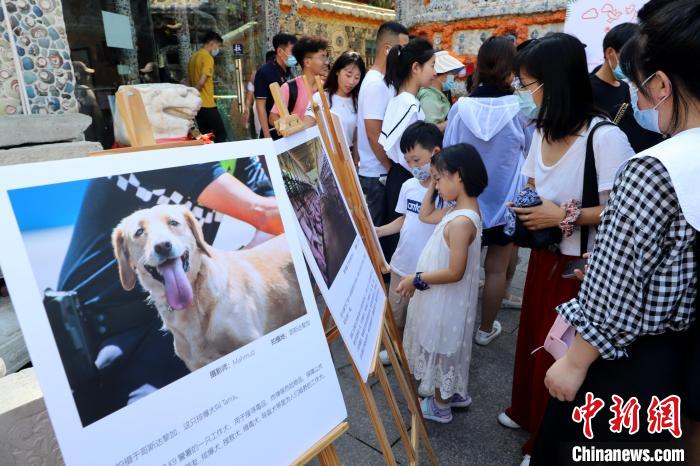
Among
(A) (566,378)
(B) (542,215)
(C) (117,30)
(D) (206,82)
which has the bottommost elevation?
(A) (566,378)

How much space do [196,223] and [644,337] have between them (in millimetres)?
1135

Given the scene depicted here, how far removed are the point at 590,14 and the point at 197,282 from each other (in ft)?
12.7

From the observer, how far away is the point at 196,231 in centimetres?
103

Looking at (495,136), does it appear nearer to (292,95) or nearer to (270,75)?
(292,95)

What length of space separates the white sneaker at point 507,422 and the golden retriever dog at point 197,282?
1.60 meters

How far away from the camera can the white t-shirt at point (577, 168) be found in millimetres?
1645

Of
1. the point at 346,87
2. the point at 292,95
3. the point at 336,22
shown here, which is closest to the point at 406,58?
the point at 346,87

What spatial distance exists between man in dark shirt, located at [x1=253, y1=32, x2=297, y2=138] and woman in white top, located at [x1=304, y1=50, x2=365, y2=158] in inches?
36.1

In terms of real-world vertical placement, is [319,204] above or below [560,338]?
above

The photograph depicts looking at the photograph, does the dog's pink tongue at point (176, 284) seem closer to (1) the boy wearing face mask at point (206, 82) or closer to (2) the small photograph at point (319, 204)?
(2) the small photograph at point (319, 204)

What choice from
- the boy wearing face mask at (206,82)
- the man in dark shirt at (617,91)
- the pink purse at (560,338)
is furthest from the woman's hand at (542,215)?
the boy wearing face mask at (206,82)

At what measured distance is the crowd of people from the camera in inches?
41.3

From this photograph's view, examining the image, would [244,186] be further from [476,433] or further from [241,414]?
[476,433]

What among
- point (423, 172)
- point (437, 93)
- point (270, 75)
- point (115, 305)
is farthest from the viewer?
point (270, 75)
